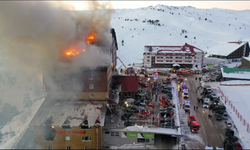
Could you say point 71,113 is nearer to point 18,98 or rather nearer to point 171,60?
point 18,98

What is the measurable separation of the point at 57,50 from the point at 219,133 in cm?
1855

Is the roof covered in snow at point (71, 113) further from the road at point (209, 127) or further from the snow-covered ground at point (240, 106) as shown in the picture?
the snow-covered ground at point (240, 106)

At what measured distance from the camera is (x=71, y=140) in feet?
59.5

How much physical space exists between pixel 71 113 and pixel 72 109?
0.77 metres

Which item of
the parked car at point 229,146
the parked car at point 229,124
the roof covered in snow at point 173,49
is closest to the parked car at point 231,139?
the parked car at point 229,146

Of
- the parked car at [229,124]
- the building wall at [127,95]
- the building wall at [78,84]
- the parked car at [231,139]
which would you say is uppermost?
the building wall at [78,84]

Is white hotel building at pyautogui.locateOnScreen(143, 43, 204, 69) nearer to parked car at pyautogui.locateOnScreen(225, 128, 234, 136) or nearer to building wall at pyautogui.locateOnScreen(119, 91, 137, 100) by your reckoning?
building wall at pyautogui.locateOnScreen(119, 91, 137, 100)

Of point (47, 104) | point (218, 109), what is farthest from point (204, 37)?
point (47, 104)

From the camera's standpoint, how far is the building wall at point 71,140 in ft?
58.8

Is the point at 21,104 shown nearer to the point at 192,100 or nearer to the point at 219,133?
the point at 192,100

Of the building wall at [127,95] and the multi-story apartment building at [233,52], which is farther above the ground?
the multi-story apartment building at [233,52]

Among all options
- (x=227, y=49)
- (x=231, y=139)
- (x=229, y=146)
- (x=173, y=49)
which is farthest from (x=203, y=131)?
(x=227, y=49)

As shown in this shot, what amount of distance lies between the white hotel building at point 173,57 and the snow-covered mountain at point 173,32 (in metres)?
11.8

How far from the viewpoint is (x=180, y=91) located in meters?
33.0
